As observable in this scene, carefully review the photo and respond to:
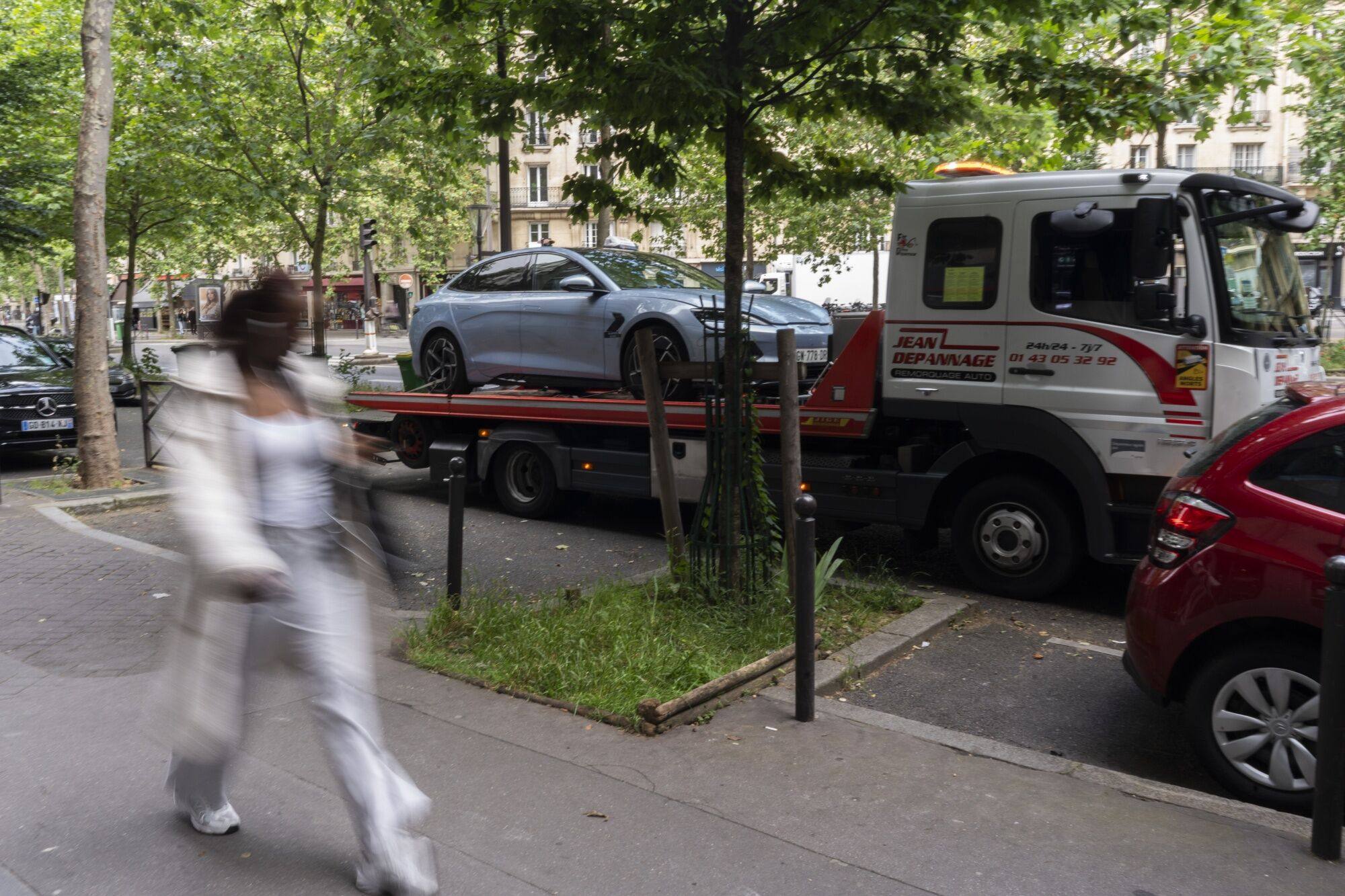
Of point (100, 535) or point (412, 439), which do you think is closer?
point (100, 535)

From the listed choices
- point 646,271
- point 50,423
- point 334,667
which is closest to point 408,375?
point 646,271

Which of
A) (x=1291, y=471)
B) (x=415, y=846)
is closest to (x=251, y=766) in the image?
(x=415, y=846)

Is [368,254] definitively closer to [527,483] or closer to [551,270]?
[527,483]

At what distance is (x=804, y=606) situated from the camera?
482 cm

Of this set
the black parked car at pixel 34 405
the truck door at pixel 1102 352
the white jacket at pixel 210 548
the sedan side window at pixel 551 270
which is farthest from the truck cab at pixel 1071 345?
the black parked car at pixel 34 405

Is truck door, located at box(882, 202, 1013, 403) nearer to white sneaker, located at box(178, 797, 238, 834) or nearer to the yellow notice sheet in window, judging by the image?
the yellow notice sheet in window

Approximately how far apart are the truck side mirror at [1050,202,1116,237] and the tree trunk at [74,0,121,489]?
8536mm

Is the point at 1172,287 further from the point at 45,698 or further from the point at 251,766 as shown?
the point at 45,698

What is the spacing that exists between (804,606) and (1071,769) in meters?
1.24

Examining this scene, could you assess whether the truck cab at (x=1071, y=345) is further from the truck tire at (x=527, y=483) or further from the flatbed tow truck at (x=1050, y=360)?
the truck tire at (x=527, y=483)

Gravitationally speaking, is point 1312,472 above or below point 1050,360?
below

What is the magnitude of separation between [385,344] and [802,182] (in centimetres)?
4129

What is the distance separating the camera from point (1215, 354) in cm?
638

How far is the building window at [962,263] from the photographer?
709 cm
